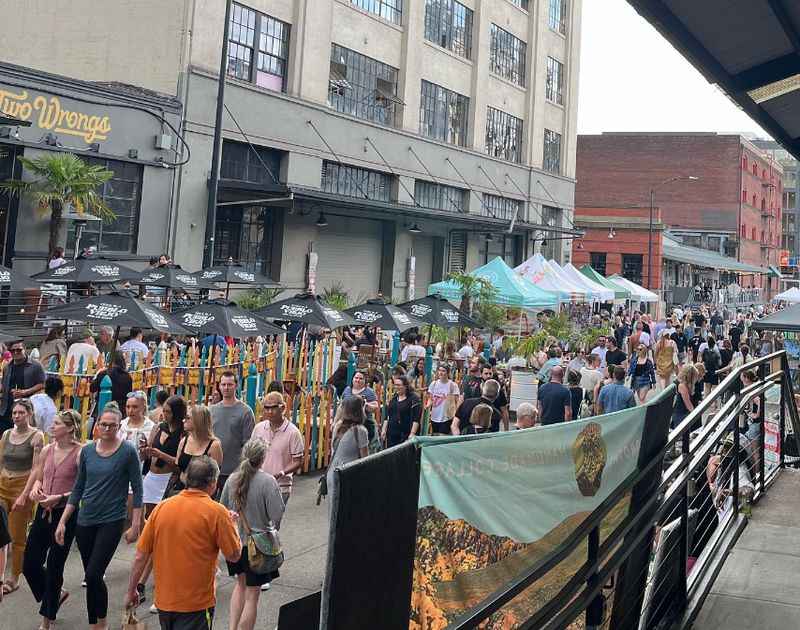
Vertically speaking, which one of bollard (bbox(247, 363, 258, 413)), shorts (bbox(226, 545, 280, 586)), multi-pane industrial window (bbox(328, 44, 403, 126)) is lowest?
shorts (bbox(226, 545, 280, 586))

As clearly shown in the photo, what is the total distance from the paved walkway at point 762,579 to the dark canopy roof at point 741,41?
3.79 meters

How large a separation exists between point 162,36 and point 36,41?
4.98 meters

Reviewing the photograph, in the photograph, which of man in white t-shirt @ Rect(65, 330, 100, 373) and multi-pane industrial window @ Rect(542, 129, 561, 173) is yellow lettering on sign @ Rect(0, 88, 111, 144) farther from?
multi-pane industrial window @ Rect(542, 129, 561, 173)

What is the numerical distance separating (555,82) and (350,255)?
2070 cm

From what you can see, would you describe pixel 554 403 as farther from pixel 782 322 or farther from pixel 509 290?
pixel 509 290

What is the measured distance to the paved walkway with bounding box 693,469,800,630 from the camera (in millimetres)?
5711

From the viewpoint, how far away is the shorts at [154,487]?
8445 millimetres

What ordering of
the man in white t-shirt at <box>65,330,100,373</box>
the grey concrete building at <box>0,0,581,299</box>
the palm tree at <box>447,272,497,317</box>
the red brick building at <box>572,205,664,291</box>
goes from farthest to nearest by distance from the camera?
the red brick building at <box>572,205,664,291</box>
the palm tree at <box>447,272,497,317</box>
the grey concrete building at <box>0,0,581,299</box>
the man in white t-shirt at <box>65,330,100,373</box>

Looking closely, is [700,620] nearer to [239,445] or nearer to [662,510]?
[662,510]

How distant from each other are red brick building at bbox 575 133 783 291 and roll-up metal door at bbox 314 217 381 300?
5028 cm

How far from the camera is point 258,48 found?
29.6 meters

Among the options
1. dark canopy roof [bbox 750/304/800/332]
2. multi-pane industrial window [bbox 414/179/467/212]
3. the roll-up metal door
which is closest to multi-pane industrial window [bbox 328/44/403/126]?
multi-pane industrial window [bbox 414/179/467/212]

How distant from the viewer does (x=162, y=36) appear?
27.0m

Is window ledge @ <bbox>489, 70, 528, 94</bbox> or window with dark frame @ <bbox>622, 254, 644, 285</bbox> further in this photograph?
window with dark frame @ <bbox>622, 254, 644, 285</bbox>
